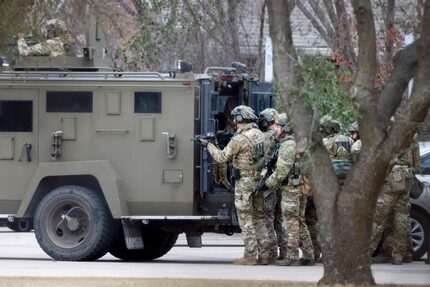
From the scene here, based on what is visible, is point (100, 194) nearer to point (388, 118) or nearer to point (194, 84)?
point (194, 84)

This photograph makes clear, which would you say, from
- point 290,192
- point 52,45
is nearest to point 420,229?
point 290,192

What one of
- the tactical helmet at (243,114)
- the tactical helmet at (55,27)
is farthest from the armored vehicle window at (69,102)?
the tactical helmet at (243,114)

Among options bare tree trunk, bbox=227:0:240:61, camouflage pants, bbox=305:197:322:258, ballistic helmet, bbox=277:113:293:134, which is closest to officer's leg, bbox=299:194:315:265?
camouflage pants, bbox=305:197:322:258

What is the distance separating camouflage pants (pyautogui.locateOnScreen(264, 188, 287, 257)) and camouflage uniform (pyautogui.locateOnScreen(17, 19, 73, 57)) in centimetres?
346

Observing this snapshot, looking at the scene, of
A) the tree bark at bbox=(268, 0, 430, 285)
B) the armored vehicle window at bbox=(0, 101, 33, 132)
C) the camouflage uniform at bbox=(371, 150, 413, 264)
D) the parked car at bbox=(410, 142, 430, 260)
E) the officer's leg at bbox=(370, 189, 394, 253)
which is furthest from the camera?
the parked car at bbox=(410, 142, 430, 260)

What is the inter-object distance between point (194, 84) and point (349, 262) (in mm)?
4853

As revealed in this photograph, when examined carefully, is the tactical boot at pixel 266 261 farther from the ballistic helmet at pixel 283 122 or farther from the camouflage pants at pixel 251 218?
the ballistic helmet at pixel 283 122

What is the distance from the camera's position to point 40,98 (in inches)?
619

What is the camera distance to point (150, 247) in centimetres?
1673

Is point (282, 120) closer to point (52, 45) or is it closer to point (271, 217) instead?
point (271, 217)

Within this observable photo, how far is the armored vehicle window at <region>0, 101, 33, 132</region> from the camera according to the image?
51.6 feet

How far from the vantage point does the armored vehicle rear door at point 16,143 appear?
1572 cm

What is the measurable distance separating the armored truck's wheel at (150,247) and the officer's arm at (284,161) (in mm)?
2208

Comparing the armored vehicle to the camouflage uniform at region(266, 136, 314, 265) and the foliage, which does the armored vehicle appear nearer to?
the camouflage uniform at region(266, 136, 314, 265)
